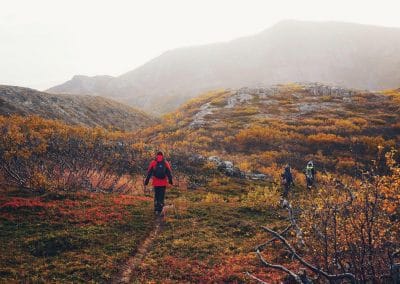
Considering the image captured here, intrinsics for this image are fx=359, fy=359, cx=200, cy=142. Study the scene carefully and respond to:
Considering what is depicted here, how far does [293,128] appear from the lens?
55.7m

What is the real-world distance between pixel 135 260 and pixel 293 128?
4624 cm

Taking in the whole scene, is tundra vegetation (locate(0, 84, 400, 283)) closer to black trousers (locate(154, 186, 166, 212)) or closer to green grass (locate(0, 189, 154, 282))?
green grass (locate(0, 189, 154, 282))

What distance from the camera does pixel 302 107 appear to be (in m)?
70.9

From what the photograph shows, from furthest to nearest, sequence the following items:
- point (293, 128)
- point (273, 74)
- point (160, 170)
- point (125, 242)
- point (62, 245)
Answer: point (273, 74), point (293, 128), point (160, 170), point (125, 242), point (62, 245)

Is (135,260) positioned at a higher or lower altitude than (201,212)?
higher

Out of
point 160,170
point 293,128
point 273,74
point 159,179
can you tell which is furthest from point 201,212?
point 273,74

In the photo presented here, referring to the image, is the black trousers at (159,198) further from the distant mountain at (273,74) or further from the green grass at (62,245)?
the distant mountain at (273,74)

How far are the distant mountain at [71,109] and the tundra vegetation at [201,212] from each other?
23638 millimetres

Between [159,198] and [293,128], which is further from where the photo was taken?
[293,128]

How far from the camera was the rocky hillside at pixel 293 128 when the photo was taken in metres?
44.1

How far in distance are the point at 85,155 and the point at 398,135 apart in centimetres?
4248

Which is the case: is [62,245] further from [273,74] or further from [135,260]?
[273,74]

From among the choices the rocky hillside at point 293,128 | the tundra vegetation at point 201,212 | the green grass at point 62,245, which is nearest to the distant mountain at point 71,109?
the rocky hillside at point 293,128

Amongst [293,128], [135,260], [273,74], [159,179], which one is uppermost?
[273,74]
